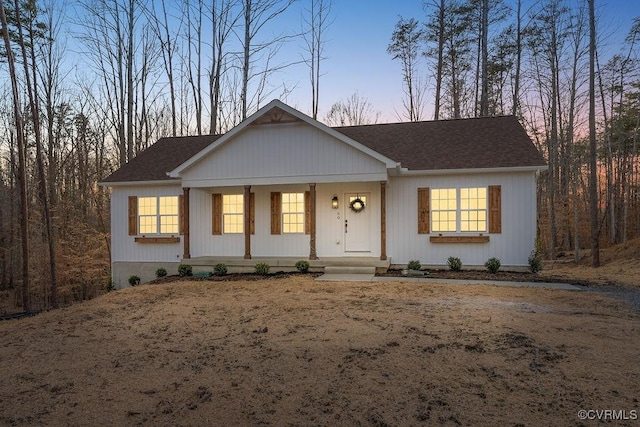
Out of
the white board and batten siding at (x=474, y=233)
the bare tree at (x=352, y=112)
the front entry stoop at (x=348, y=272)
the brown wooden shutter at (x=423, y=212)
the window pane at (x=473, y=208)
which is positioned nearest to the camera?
the front entry stoop at (x=348, y=272)

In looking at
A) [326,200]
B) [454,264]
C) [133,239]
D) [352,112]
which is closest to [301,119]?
[326,200]

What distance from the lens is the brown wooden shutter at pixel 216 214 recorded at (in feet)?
40.1

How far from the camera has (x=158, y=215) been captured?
12.6 metres

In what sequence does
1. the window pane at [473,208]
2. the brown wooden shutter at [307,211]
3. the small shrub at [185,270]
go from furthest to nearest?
1. the brown wooden shutter at [307,211]
2. the small shrub at [185,270]
3. the window pane at [473,208]

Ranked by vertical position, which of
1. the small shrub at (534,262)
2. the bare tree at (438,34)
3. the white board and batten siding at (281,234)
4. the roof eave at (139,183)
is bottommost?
the small shrub at (534,262)

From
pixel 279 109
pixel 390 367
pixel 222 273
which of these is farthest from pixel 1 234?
pixel 390 367

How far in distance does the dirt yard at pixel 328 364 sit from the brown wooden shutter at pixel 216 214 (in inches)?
216

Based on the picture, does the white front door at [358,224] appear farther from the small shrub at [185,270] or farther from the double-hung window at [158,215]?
the double-hung window at [158,215]

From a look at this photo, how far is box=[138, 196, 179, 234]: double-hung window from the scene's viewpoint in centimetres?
1254

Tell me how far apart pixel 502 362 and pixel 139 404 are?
3.53 m

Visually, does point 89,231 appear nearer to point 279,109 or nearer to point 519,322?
point 279,109

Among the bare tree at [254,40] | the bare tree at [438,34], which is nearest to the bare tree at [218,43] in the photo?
the bare tree at [254,40]

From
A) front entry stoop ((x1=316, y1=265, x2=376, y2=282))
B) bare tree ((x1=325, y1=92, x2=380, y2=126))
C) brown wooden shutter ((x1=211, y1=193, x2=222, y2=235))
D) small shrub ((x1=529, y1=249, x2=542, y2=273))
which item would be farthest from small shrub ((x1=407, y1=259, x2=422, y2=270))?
bare tree ((x1=325, y1=92, x2=380, y2=126))

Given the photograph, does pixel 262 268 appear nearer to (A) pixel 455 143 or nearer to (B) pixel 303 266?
(B) pixel 303 266
